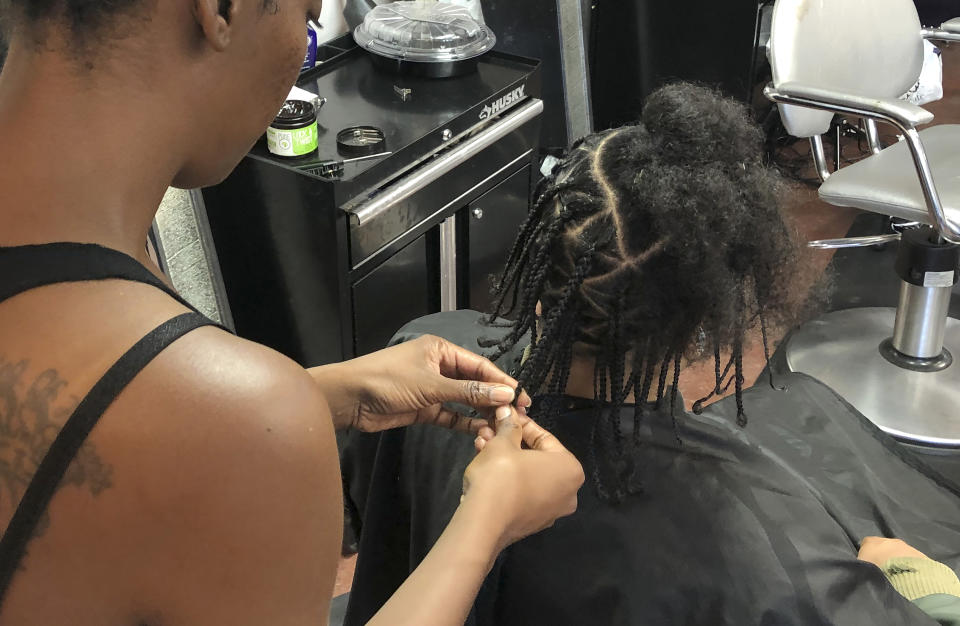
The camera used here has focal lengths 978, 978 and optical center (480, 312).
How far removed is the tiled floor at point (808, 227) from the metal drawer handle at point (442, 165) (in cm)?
68

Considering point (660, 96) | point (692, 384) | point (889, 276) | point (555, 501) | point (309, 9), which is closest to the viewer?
point (309, 9)

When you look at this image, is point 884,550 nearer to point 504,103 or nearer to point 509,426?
point 509,426

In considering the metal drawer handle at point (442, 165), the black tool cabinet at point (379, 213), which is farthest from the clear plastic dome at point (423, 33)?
the metal drawer handle at point (442, 165)

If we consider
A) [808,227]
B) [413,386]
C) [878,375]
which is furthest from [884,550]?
[808,227]

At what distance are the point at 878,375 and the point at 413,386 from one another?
1779 millimetres

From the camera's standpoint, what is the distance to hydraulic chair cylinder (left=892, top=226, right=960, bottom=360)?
2348 mm

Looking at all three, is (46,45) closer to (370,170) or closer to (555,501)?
(555,501)

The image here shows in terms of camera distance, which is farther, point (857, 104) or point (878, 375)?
point (878, 375)

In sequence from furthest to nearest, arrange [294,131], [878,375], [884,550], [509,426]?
[878,375] → [294,131] → [884,550] → [509,426]

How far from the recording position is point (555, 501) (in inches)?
40.5

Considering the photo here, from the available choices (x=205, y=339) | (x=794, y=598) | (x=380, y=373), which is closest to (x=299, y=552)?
(x=205, y=339)

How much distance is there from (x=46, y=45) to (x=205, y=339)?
0.23 meters

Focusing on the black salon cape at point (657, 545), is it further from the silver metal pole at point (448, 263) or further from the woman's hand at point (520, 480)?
the silver metal pole at point (448, 263)

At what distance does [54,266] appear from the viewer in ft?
2.14
